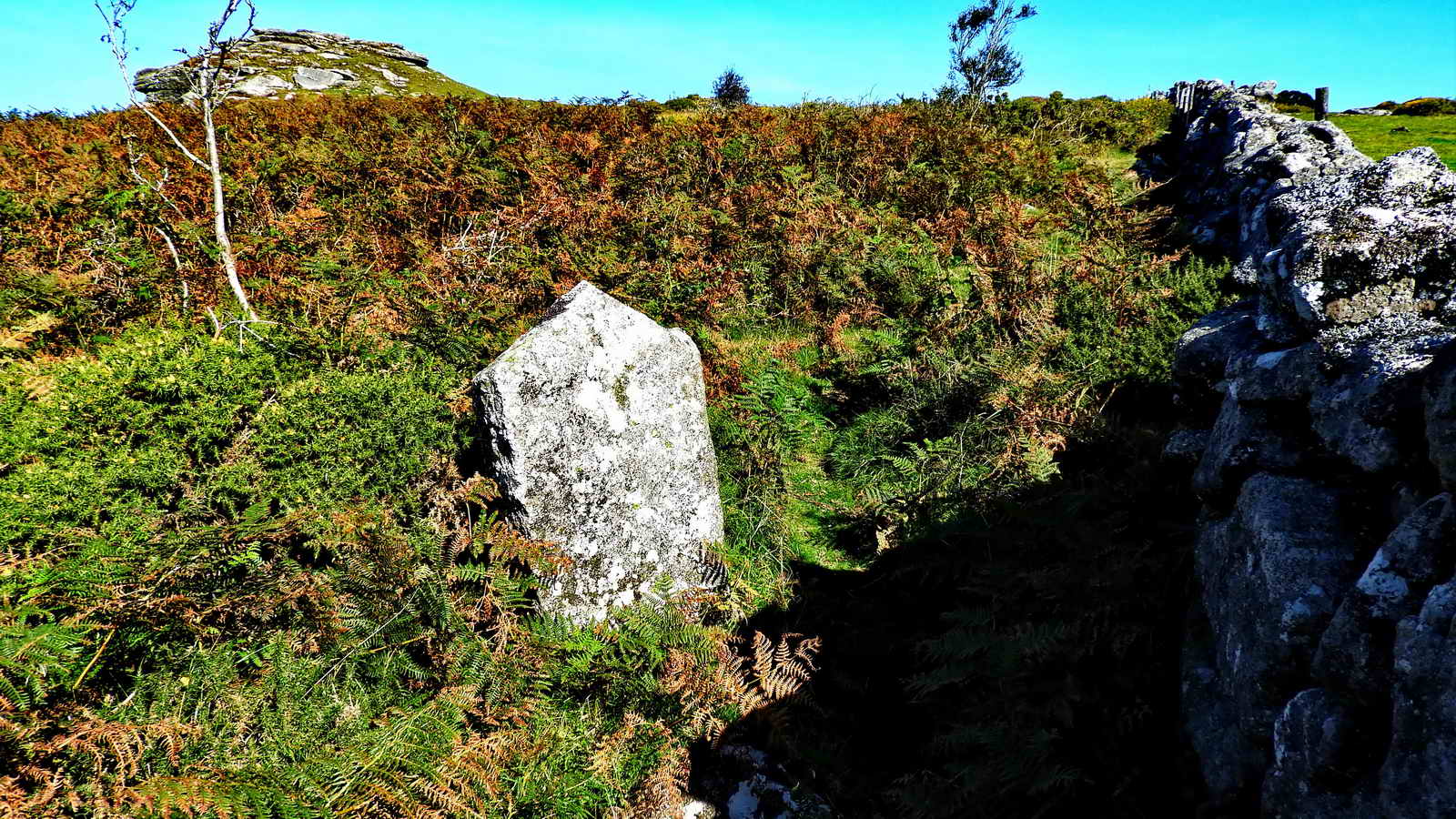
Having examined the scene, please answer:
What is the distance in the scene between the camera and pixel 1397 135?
12.9 m

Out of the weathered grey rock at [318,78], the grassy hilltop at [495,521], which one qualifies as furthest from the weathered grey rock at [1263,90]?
the weathered grey rock at [318,78]

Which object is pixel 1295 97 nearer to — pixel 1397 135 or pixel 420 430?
pixel 1397 135

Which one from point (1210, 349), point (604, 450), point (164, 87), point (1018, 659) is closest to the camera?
point (1018, 659)

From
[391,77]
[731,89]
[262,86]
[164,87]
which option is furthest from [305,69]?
[731,89]

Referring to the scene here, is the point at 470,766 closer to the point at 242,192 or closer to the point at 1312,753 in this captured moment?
the point at 1312,753

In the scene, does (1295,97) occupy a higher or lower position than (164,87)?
higher

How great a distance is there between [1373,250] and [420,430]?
5.86 meters

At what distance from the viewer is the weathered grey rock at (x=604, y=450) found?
491 centimetres

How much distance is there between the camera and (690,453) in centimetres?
547

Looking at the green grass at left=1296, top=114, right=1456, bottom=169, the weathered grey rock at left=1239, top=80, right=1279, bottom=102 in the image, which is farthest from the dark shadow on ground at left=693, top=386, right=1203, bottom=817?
the weathered grey rock at left=1239, top=80, right=1279, bottom=102

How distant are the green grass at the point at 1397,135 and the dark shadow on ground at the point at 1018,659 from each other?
Answer: 29.3 feet

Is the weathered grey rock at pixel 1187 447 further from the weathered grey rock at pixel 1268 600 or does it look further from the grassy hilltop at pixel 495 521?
the weathered grey rock at pixel 1268 600

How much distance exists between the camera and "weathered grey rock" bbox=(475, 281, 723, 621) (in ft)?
16.1

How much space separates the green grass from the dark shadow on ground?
892 centimetres
